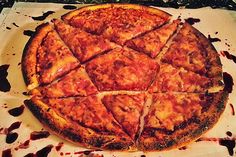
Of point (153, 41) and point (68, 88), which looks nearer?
point (68, 88)

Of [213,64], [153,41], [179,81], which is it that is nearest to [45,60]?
[153,41]

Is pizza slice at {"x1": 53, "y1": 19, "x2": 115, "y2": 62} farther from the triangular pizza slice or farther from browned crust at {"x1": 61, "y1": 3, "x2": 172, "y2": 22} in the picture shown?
browned crust at {"x1": 61, "y1": 3, "x2": 172, "y2": 22}

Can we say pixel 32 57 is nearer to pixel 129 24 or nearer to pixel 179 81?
pixel 129 24

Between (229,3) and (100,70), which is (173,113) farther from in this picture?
(229,3)

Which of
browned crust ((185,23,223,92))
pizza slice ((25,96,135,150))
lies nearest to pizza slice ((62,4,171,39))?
browned crust ((185,23,223,92))

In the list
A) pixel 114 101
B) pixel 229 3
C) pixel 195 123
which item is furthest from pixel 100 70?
pixel 229 3

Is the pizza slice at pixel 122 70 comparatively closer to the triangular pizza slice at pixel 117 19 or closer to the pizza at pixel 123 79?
the pizza at pixel 123 79

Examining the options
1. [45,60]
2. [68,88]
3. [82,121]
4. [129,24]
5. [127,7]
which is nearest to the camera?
[82,121]

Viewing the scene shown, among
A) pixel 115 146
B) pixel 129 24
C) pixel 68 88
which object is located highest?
pixel 129 24
